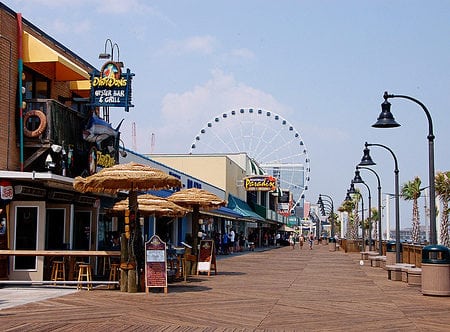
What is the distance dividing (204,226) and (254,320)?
1047 inches

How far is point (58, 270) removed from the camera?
16.6m

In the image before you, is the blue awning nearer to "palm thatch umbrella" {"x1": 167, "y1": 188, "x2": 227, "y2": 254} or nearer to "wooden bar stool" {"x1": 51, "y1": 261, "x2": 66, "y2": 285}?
"palm thatch umbrella" {"x1": 167, "y1": 188, "x2": 227, "y2": 254}

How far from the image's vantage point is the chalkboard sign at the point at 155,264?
14.9 m

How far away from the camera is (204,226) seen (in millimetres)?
37562

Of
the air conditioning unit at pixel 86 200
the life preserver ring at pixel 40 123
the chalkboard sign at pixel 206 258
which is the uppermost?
the life preserver ring at pixel 40 123

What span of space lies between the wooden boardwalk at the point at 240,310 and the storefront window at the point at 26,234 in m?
2.21

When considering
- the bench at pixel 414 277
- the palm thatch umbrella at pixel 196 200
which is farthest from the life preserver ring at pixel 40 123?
the bench at pixel 414 277

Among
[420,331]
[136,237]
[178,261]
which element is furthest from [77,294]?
[420,331]

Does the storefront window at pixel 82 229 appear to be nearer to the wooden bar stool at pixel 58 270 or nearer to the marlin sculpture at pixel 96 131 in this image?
the marlin sculpture at pixel 96 131

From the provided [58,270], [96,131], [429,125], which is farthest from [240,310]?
[96,131]

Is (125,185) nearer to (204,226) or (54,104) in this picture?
(54,104)

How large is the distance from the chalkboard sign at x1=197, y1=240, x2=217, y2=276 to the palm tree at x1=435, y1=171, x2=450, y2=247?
77.2ft

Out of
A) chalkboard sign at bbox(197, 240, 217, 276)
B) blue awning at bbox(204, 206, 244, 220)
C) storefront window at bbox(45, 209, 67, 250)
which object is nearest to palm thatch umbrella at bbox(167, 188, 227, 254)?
chalkboard sign at bbox(197, 240, 217, 276)

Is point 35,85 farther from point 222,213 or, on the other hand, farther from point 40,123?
point 222,213
